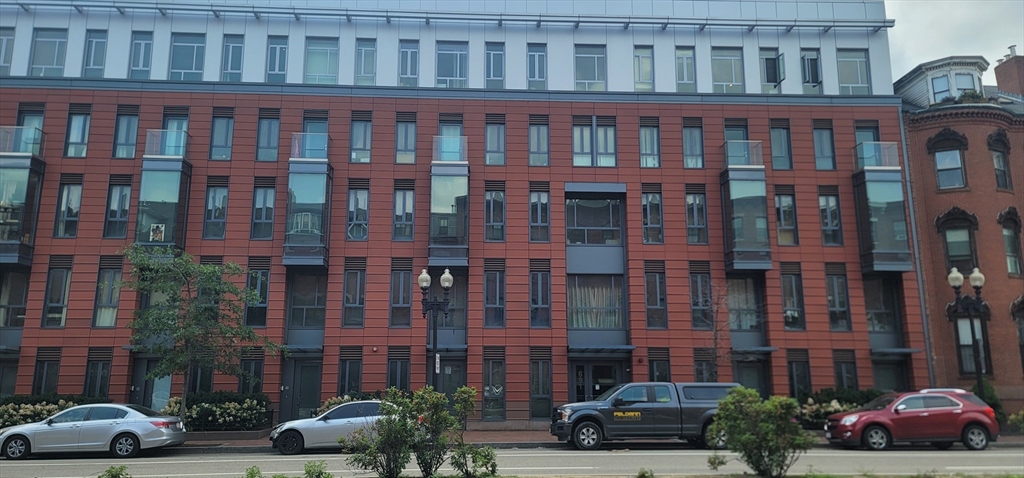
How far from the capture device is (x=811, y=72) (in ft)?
97.9

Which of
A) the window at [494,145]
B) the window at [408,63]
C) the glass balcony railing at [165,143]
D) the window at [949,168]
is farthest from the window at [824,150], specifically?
the glass balcony railing at [165,143]

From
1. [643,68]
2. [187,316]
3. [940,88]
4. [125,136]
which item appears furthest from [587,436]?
[940,88]

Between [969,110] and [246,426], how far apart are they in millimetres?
30251

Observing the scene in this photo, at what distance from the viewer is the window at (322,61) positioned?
96.2ft

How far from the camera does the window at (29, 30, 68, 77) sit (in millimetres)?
28531

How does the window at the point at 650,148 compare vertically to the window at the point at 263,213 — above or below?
above

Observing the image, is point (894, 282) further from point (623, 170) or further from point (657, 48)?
point (657, 48)

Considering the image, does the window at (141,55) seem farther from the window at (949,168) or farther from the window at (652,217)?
the window at (949,168)

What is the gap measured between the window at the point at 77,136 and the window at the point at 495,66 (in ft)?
52.8

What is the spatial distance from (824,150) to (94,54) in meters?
30.4

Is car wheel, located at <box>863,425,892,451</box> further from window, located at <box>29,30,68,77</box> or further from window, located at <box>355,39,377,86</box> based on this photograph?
window, located at <box>29,30,68,77</box>

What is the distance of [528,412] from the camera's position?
87.0 ft

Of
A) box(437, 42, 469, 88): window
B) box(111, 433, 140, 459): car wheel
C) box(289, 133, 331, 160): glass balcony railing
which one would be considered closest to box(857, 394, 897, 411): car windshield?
box(437, 42, 469, 88): window

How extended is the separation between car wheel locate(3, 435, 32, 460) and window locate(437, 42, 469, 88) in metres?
18.9
